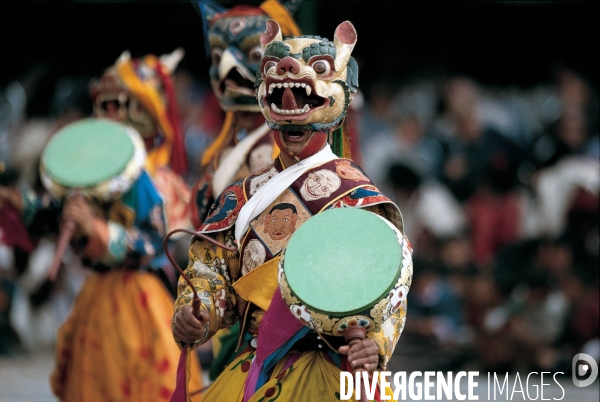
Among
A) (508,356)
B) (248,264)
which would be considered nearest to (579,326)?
(508,356)

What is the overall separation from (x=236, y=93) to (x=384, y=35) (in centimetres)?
→ 416

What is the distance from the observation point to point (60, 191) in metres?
6.39

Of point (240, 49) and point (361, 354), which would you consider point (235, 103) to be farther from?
point (361, 354)

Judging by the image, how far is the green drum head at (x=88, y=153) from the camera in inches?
251

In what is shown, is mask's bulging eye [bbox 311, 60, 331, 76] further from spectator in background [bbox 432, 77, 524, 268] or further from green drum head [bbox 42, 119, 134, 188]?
spectator in background [bbox 432, 77, 524, 268]

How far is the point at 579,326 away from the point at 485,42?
259cm

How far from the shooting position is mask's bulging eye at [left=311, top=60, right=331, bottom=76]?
14.5ft

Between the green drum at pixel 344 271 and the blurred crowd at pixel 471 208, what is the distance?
4.57 metres

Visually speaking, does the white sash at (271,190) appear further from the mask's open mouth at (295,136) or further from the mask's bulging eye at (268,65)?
the mask's bulging eye at (268,65)

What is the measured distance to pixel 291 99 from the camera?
4.35 metres

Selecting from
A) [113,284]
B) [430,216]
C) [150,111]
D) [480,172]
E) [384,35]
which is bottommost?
[430,216]

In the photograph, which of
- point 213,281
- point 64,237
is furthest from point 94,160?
point 213,281

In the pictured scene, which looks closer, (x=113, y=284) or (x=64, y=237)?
(x=64, y=237)

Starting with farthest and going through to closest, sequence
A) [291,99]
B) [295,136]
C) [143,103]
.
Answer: [143,103] < [295,136] < [291,99]
